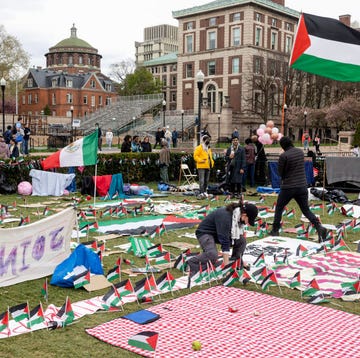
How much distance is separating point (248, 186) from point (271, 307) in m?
13.6

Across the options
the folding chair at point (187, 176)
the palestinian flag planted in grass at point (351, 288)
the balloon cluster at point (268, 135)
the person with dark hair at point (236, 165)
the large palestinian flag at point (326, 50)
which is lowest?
the palestinian flag planted in grass at point (351, 288)

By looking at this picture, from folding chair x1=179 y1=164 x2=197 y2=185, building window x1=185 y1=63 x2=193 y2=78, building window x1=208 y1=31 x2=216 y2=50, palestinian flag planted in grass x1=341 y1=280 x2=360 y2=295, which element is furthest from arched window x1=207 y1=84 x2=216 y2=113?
palestinian flag planted in grass x1=341 y1=280 x2=360 y2=295

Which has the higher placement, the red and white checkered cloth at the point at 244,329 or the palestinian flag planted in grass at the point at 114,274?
the palestinian flag planted in grass at the point at 114,274

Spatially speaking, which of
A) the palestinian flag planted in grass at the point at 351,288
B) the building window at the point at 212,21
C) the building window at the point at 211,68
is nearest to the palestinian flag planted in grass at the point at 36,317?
the palestinian flag planted in grass at the point at 351,288

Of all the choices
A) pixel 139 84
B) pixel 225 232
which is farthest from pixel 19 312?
pixel 139 84

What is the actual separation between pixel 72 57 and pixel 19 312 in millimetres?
116204

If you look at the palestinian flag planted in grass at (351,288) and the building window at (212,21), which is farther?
the building window at (212,21)

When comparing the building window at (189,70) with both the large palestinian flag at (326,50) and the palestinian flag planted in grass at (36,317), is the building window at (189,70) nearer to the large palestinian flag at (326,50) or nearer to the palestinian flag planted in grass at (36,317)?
the large palestinian flag at (326,50)

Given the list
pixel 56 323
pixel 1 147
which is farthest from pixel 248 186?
pixel 56 323

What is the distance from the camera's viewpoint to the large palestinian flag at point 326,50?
388 inches

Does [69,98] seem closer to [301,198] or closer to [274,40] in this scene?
[274,40]

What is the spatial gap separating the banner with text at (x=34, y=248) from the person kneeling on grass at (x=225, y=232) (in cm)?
173

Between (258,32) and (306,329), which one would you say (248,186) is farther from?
(258,32)

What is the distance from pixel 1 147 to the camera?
17359 mm
